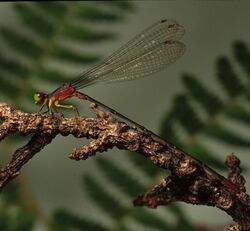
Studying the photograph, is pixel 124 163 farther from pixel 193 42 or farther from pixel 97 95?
pixel 193 42

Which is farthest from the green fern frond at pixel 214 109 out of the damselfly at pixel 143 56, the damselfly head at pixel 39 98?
the damselfly head at pixel 39 98

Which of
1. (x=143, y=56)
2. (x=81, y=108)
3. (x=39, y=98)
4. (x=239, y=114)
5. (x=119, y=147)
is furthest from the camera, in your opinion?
(x=81, y=108)

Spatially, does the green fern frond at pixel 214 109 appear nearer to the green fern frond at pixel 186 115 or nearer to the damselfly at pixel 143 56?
the green fern frond at pixel 186 115

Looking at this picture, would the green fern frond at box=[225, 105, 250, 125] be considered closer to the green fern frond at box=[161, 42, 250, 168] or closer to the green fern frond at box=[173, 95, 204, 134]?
the green fern frond at box=[161, 42, 250, 168]

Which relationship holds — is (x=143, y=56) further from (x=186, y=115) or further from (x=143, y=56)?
(x=186, y=115)

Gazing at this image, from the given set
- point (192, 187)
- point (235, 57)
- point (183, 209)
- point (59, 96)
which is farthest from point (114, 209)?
point (192, 187)

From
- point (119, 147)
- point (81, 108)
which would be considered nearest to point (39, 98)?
point (81, 108)

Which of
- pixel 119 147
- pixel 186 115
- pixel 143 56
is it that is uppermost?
pixel 143 56

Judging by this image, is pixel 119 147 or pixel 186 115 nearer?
pixel 119 147
